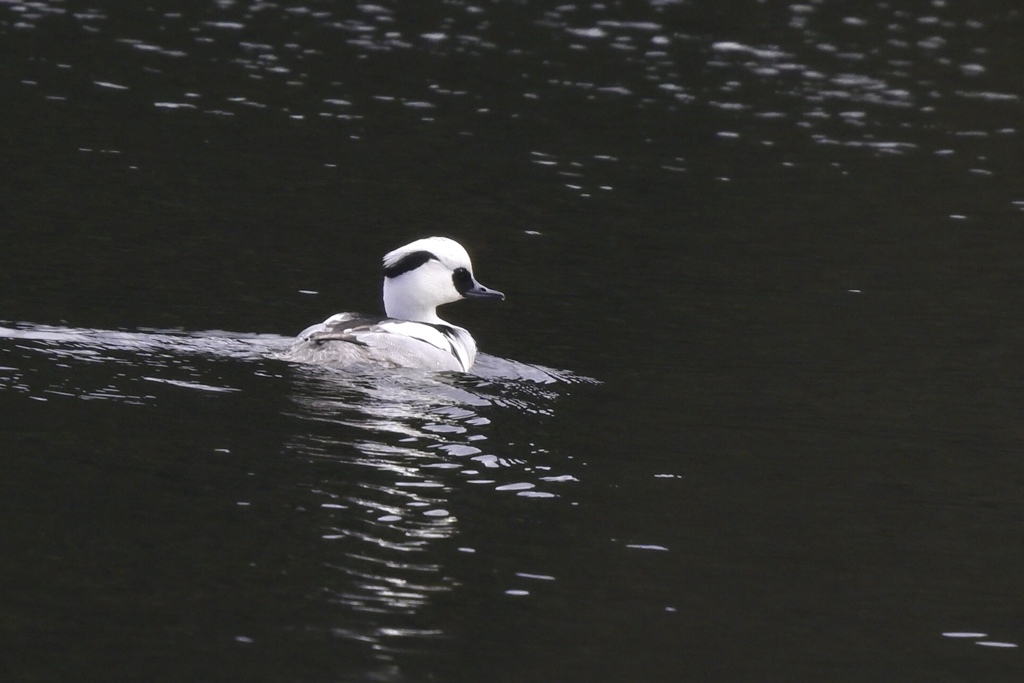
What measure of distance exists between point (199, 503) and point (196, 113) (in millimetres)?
13519

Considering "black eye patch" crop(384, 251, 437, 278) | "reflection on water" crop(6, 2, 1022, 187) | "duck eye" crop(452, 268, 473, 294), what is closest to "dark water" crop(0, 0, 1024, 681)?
"reflection on water" crop(6, 2, 1022, 187)

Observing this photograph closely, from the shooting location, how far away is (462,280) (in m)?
13.2

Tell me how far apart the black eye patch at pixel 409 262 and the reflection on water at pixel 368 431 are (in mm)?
1000

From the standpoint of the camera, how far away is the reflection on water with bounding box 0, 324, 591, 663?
803 centimetres

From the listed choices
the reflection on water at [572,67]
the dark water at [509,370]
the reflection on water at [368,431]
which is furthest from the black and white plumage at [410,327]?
the reflection on water at [572,67]

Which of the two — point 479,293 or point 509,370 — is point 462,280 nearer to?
point 479,293

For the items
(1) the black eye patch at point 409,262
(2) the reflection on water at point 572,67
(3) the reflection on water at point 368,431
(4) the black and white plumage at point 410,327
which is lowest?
(3) the reflection on water at point 368,431

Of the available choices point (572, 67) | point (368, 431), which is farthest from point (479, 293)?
point (572, 67)

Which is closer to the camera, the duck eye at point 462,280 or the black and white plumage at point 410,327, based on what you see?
the black and white plumage at point 410,327

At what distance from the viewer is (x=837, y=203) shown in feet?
64.6

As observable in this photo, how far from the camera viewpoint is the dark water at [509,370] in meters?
7.84

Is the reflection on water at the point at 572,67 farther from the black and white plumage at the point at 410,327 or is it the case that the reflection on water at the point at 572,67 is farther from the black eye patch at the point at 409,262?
the black eye patch at the point at 409,262

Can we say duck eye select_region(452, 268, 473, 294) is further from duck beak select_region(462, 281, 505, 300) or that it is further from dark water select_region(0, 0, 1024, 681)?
dark water select_region(0, 0, 1024, 681)

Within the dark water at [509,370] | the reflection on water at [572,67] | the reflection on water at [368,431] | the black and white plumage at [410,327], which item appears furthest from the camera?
the reflection on water at [572,67]
